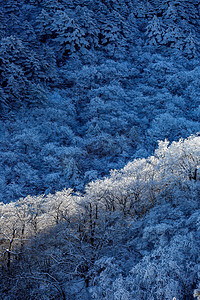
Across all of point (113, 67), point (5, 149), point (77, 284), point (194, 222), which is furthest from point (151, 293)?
point (113, 67)

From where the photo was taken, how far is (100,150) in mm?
38531

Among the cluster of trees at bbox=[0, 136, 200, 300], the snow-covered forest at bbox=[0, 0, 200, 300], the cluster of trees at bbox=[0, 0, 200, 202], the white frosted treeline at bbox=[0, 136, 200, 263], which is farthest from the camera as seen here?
the cluster of trees at bbox=[0, 0, 200, 202]

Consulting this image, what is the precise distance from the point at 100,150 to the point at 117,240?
2478 centimetres

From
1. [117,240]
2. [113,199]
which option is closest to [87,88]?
[113,199]

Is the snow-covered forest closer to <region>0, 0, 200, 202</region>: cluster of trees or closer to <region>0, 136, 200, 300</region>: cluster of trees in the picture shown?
<region>0, 136, 200, 300</region>: cluster of trees

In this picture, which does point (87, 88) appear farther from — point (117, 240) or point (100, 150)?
point (117, 240)

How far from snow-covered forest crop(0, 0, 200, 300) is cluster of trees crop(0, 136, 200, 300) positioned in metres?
0.08

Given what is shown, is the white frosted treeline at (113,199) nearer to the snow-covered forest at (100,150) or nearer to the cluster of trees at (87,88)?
the snow-covered forest at (100,150)

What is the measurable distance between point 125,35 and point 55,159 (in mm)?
50699

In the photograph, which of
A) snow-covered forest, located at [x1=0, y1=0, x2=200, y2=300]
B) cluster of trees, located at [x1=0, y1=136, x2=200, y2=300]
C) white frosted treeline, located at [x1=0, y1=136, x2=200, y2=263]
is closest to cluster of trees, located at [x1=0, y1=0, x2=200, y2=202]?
snow-covered forest, located at [x1=0, y1=0, x2=200, y2=300]

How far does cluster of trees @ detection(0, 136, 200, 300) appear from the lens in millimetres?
9227

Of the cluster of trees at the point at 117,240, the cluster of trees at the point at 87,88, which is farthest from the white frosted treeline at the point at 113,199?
the cluster of trees at the point at 87,88

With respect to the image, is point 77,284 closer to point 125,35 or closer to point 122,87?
point 122,87

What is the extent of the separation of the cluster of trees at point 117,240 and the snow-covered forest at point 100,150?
8 centimetres
